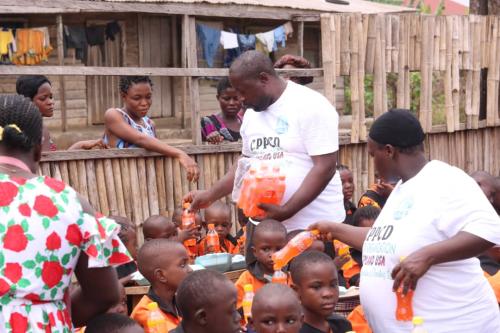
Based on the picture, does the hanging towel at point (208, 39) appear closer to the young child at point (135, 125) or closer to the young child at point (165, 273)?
the young child at point (135, 125)

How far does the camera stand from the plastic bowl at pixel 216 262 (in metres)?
6.82

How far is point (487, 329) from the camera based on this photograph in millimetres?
4629

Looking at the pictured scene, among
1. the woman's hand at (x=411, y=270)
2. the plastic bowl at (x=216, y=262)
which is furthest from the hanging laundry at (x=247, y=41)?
the woman's hand at (x=411, y=270)

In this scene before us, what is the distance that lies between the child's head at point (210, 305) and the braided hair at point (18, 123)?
1.20m

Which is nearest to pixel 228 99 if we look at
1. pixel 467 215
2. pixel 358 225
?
pixel 358 225

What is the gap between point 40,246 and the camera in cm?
336

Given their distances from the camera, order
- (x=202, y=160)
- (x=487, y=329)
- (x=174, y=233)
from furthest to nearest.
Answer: (x=202, y=160)
(x=174, y=233)
(x=487, y=329)

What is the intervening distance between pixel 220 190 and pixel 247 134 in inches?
23.0

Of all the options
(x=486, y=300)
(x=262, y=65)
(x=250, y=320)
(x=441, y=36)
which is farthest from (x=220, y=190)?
(x=441, y=36)

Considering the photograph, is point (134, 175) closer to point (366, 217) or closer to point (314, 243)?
point (366, 217)

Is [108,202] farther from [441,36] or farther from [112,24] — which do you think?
[112,24]

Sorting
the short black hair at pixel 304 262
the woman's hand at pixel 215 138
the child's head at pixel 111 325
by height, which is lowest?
the short black hair at pixel 304 262

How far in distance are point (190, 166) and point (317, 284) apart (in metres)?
3.01

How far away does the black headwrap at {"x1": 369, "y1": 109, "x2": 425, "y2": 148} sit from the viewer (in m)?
4.64
